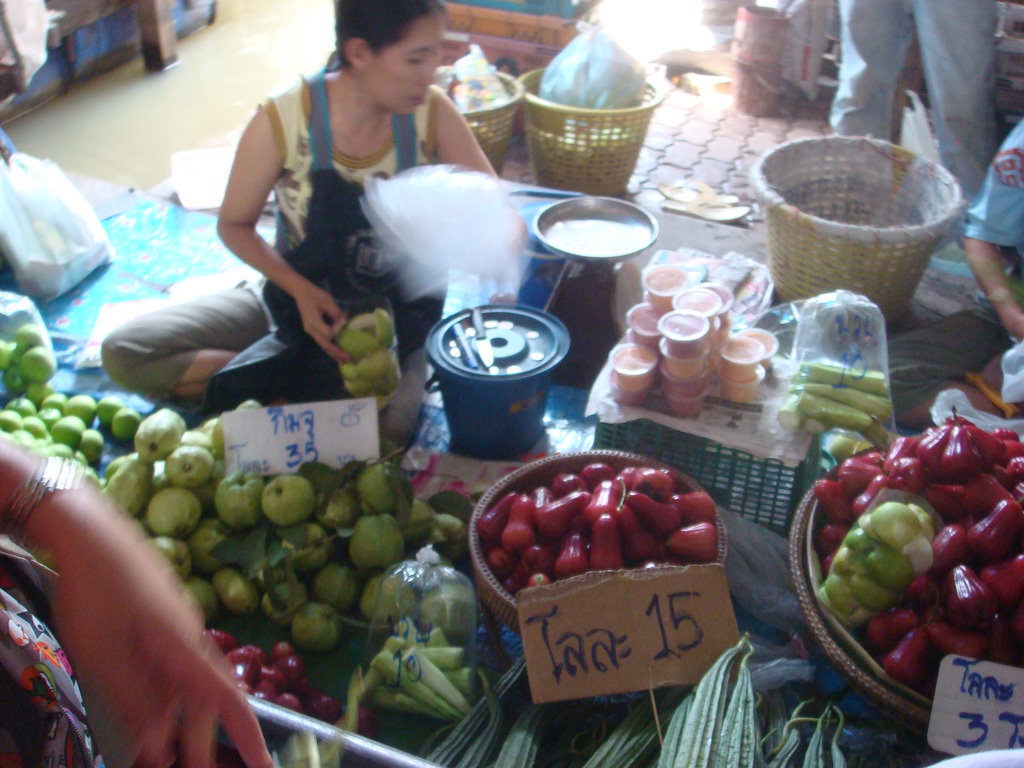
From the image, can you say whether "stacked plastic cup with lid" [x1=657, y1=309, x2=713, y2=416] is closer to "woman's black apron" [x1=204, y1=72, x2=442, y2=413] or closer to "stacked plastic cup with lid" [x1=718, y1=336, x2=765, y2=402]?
"stacked plastic cup with lid" [x1=718, y1=336, x2=765, y2=402]

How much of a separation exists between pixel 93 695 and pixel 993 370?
8.35ft

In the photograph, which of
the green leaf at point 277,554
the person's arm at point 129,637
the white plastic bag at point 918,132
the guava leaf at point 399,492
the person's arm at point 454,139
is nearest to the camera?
the person's arm at point 129,637

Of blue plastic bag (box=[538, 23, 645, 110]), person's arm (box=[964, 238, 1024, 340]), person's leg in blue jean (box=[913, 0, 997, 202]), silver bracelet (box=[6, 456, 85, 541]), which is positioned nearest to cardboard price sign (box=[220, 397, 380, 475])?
silver bracelet (box=[6, 456, 85, 541])

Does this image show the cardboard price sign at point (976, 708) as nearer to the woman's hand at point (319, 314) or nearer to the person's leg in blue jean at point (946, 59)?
the woman's hand at point (319, 314)

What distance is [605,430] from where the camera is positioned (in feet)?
6.67

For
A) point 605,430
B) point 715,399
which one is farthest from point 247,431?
point 715,399

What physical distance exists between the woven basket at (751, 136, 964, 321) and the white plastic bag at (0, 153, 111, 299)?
101 inches

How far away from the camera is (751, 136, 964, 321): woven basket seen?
8.30 feet

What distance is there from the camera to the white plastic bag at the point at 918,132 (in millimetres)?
3469

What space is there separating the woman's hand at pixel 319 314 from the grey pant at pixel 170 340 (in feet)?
1.79

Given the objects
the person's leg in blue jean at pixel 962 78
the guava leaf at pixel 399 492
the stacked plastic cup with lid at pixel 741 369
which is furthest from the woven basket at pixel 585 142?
the guava leaf at pixel 399 492

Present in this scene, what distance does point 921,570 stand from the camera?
1.38 m

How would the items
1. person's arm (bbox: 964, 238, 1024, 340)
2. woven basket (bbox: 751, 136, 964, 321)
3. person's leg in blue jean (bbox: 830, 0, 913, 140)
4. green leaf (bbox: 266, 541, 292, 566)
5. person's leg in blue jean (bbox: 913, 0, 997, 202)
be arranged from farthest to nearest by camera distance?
person's leg in blue jean (bbox: 830, 0, 913, 140), person's leg in blue jean (bbox: 913, 0, 997, 202), woven basket (bbox: 751, 136, 964, 321), person's arm (bbox: 964, 238, 1024, 340), green leaf (bbox: 266, 541, 292, 566)

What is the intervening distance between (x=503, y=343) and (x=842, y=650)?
1137 millimetres
